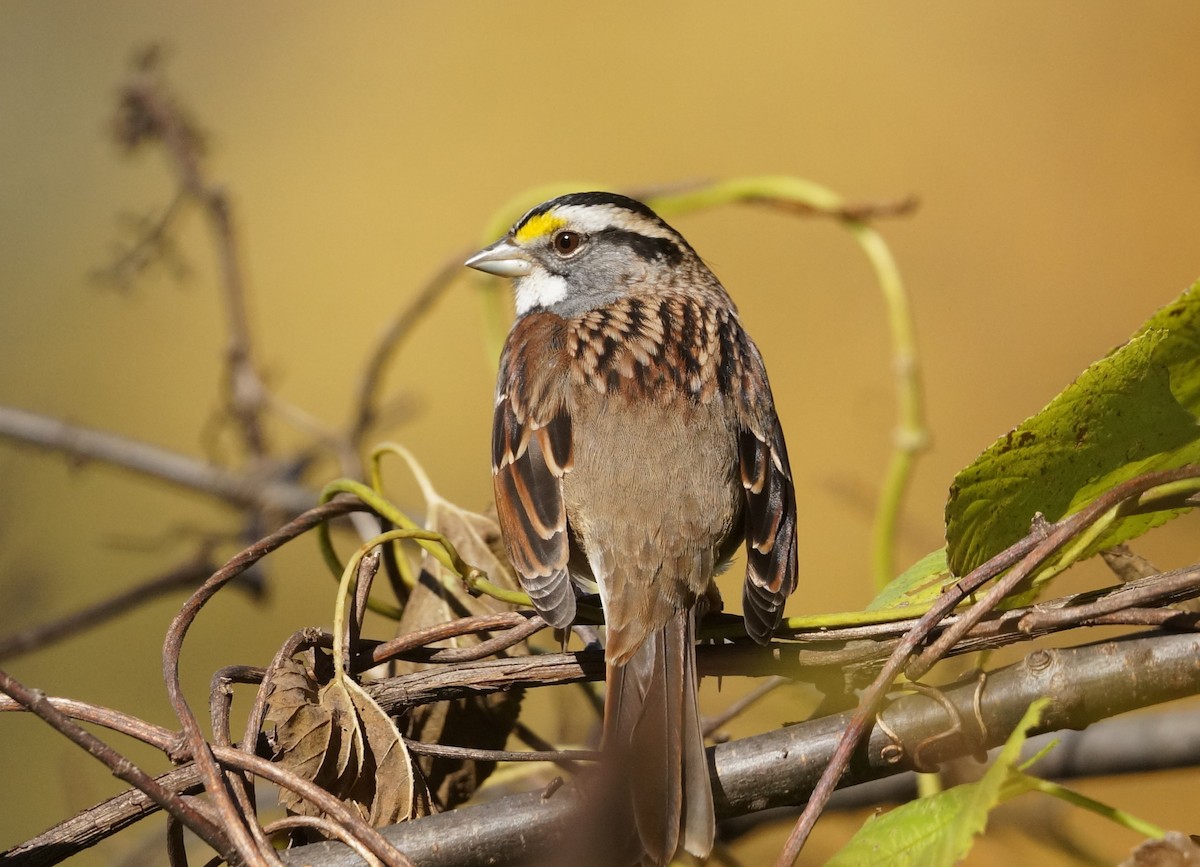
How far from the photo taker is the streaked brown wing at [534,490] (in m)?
1.68

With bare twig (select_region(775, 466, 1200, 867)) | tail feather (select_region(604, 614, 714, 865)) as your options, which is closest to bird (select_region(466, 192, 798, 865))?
tail feather (select_region(604, 614, 714, 865))

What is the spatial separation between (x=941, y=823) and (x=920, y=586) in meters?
0.37

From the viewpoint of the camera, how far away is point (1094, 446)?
137cm

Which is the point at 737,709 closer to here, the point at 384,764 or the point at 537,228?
the point at 384,764

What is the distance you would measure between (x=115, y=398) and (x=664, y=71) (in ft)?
9.19

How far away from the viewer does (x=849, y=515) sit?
4.22 m

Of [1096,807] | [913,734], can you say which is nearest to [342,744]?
[913,734]

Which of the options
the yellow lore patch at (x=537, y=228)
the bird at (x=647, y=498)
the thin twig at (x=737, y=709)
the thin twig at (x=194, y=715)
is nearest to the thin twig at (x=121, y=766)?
the thin twig at (x=194, y=715)

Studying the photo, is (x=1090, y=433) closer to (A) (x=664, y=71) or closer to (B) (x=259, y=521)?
(B) (x=259, y=521)

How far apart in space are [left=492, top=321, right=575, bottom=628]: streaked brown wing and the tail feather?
123 mm

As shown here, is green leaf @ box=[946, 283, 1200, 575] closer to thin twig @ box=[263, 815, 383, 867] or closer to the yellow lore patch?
thin twig @ box=[263, 815, 383, 867]

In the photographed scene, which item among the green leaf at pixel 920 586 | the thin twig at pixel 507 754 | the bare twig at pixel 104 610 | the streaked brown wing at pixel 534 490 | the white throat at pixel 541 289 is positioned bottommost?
the bare twig at pixel 104 610

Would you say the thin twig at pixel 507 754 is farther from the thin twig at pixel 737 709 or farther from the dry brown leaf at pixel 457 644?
the thin twig at pixel 737 709

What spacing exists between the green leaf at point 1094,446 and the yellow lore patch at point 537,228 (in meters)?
1.47
